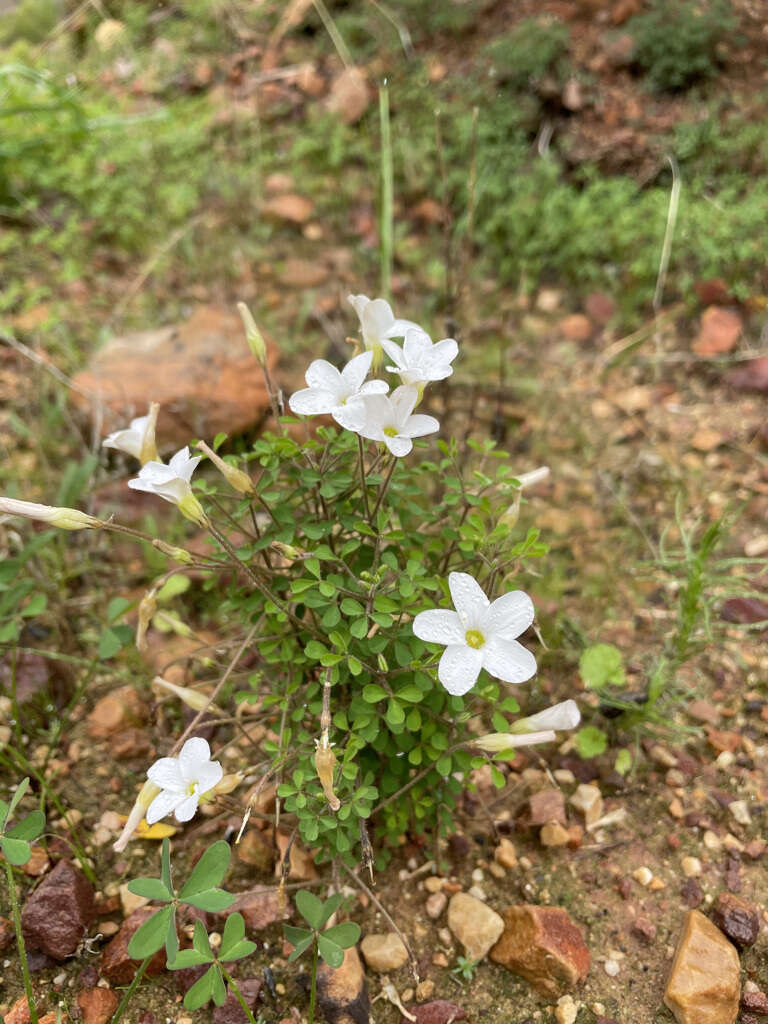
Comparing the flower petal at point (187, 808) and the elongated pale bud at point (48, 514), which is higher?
the elongated pale bud at point (48, 514)

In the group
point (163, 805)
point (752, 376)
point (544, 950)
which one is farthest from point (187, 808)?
point (752, 376)

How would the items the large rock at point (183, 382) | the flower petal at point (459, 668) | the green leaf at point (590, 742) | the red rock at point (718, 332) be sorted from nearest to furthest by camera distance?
1. the flower petal at point (459, 668)
2. the green leaf at point (590, 742)
3. the large rock at point (183, 382)
4. the red rock at point (718, 332)

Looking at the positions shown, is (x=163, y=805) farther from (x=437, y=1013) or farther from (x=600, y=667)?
(x=600, y=667)

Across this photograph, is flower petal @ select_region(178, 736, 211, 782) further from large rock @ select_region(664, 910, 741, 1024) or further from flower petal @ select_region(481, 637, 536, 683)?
large rock @ select_region(664, 910, 741, 1024)

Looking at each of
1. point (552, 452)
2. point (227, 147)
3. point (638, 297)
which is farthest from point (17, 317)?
point (638, 297)

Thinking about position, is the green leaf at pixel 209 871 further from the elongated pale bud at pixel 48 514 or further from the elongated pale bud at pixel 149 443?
the elongated pale bud at pixel 149 443

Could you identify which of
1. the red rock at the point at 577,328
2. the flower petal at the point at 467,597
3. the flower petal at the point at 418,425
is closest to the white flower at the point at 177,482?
the flower petal at the point at 418,425

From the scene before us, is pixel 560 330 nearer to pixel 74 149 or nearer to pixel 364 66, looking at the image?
pixel 364 66
